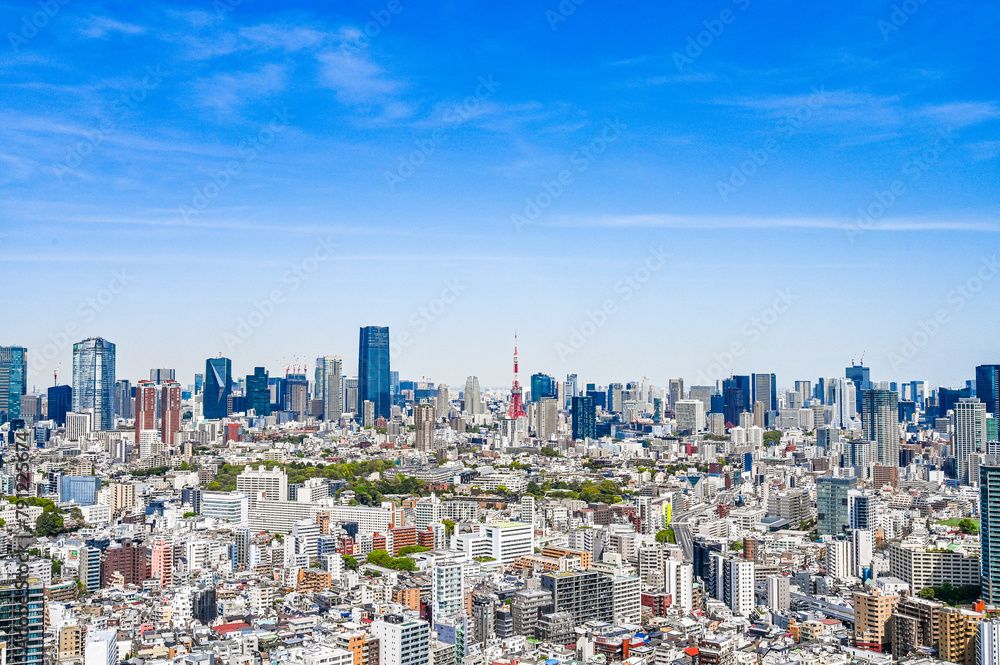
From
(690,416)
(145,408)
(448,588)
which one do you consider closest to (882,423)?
(690,416)

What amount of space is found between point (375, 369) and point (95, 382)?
919 centimetres

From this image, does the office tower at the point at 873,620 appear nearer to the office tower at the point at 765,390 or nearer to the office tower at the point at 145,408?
the office tower at the point at 145,408

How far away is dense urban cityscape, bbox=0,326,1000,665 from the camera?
289 inches

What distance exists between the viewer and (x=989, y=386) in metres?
24.5

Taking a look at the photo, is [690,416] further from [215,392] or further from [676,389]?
[215,392]

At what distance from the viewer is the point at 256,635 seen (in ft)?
24.1

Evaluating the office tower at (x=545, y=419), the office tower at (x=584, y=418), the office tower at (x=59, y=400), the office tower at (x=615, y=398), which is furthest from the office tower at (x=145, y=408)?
the office tower at (x=615, y=398)

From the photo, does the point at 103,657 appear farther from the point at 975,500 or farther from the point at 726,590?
the point at 975,500

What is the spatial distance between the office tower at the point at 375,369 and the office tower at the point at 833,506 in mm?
20025

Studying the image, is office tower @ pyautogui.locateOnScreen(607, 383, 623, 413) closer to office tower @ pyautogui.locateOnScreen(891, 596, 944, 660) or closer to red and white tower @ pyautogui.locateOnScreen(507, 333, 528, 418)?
red and white tower @ pyautogui.locateOnScreen(507, 333, 528, 418)

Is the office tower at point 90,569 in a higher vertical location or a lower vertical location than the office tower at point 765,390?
A: lower

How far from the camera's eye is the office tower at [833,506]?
45.6 feet

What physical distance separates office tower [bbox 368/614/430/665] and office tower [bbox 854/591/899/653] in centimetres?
332

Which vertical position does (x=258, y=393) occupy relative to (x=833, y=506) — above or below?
above
